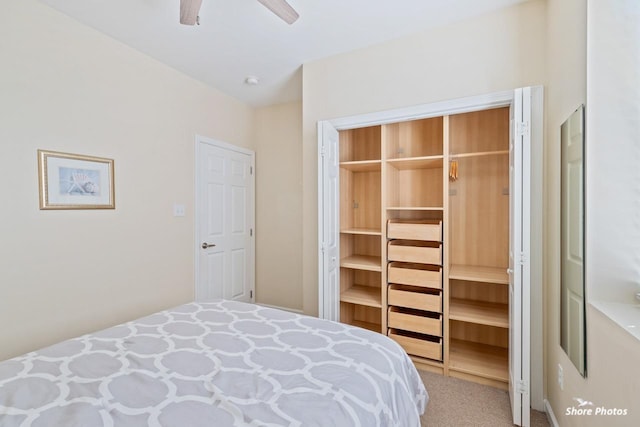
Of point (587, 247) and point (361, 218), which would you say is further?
point (361, 218)

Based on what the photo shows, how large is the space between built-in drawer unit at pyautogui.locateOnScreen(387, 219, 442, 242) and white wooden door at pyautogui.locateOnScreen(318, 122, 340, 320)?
0.52 metres

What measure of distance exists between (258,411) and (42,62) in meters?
2.53

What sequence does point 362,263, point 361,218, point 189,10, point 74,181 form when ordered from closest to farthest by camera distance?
point 189,10, point 74,181, point 362,263, point 361,218

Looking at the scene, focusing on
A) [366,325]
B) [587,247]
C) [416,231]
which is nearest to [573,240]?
[587,247]

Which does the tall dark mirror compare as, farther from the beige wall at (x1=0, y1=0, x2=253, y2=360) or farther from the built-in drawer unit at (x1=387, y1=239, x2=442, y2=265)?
the beige wall at (x1=0, y1=0, x2=253, y2=360)

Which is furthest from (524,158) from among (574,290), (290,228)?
(290,228)

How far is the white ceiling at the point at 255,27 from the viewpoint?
1.96 m

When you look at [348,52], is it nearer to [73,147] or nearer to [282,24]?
[282,24]

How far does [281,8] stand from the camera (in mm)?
1666

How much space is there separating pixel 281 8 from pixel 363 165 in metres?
1.45

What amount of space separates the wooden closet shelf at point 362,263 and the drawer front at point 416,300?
23 cm

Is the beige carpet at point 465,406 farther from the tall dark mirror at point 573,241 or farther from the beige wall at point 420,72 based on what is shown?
the beige wall at point 420,72

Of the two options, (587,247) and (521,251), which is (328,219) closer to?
(521,251)

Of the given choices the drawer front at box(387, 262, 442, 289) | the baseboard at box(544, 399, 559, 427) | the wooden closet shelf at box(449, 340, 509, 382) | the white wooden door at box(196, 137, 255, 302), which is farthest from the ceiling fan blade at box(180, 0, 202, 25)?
the baseboard at box(544, 399, 559, 427)
